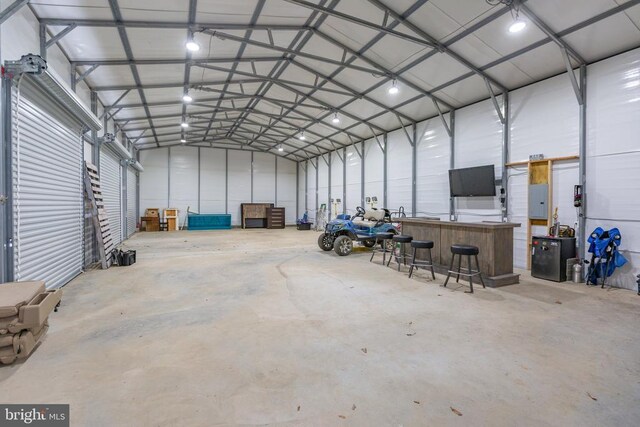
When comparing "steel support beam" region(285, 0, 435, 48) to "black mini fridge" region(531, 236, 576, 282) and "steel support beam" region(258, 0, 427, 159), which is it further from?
"black mini fridge" region(531, 236, 576, 282)

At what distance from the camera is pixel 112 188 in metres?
8.71

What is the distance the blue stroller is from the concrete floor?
1.30ft

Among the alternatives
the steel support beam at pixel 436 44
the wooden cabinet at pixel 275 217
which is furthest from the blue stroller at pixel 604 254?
the wooden cabinet at pixel 275 217

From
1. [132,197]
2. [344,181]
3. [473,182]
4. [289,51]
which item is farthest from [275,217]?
[473,182]

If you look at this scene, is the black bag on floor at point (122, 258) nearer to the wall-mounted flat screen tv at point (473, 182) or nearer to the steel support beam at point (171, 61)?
the steel support beam at point (171, 61)

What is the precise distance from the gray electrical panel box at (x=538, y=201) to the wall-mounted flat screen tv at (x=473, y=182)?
863 millimetres

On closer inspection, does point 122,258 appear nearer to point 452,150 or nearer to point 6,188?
point 6,188

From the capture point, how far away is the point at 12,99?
135 inches

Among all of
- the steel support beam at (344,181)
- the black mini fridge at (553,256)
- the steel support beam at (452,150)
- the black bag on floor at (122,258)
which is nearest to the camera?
the black mini fridge at (553,256)

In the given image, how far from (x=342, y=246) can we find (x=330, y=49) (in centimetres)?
463

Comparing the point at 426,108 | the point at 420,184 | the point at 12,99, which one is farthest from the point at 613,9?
the point at 12,99

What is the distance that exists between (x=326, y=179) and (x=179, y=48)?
985 centimetres

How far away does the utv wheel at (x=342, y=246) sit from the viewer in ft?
25.1

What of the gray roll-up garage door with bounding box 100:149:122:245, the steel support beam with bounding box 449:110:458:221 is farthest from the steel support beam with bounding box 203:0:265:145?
the steel support beam with bounding box 449:110:458:221
